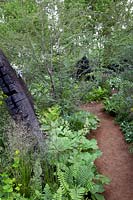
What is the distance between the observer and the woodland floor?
535 centimetres

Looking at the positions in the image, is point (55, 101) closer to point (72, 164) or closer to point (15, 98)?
point (15, 98)

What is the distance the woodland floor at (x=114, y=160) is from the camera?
535cm

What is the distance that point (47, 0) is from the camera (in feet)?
23.5

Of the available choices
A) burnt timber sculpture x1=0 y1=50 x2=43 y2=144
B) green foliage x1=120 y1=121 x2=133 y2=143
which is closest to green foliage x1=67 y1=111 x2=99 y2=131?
green foliage x1=120 y1=121 x2=133 y2=143

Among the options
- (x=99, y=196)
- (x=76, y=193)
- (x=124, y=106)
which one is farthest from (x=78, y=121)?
(x=76, y=193)

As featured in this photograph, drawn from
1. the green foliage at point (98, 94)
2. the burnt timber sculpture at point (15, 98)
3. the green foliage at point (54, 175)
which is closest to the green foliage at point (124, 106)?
the green foliage at point (98, 94)

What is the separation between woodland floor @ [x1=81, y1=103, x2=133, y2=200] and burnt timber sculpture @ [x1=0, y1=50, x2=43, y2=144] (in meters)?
1.55

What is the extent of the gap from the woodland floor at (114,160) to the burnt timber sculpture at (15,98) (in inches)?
60.8

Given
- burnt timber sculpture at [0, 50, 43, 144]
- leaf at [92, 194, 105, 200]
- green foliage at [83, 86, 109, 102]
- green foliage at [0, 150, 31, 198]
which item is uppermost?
burnt timber sculpture at [0, 50, 43, 144]

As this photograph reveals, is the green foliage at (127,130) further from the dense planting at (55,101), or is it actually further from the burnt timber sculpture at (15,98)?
the burnt timber sculpture at (15,98)

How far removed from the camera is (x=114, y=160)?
21.2 feet

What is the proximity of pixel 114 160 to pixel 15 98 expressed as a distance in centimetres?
247

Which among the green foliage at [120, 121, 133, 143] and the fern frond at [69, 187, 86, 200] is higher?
the fern frond at [69, 187, 86, 200]

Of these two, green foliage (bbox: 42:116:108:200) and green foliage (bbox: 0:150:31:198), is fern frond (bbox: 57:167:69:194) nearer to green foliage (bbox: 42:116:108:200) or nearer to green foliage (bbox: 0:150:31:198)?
green foliage (bbox: 42:116:108:200)
